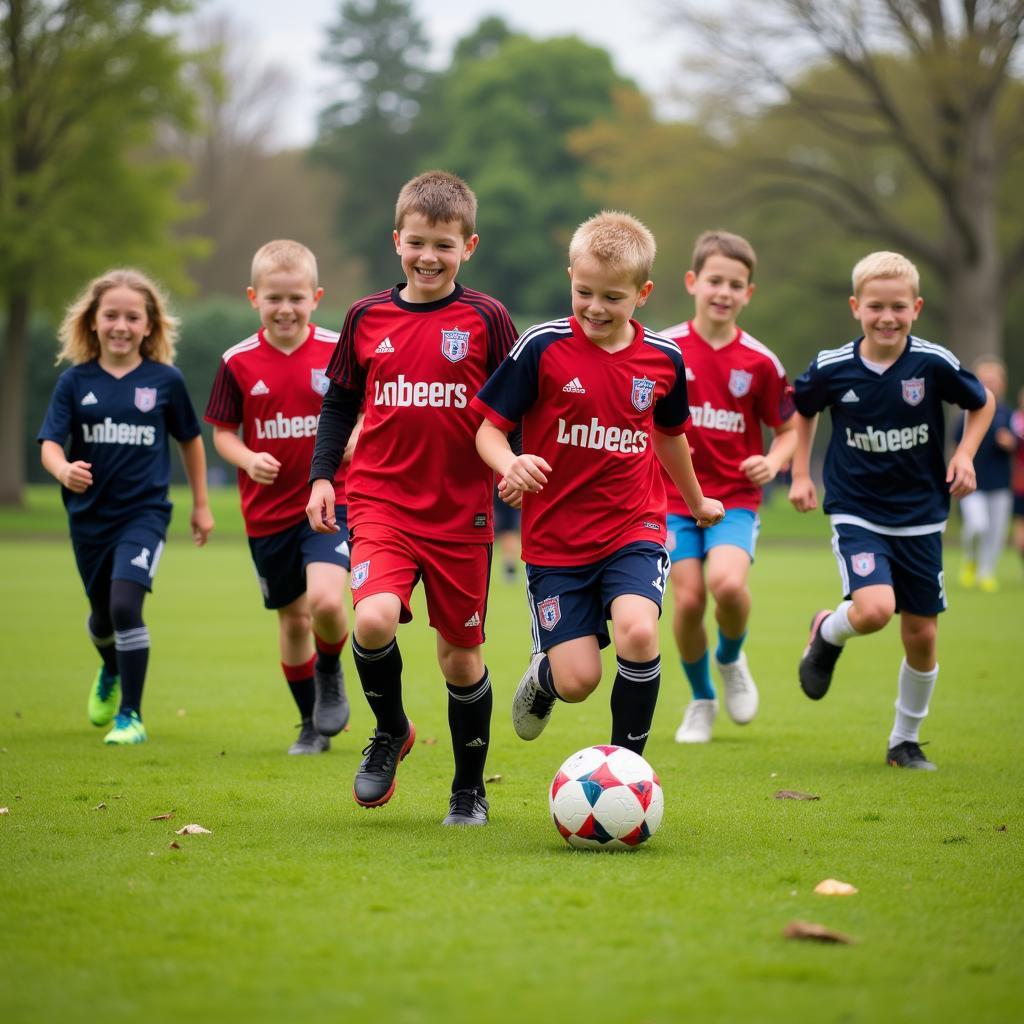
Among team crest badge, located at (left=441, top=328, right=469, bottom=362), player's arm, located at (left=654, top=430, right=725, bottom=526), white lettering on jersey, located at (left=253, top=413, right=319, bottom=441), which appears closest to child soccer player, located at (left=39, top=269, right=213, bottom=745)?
white lettering on jersey, located at (left=253, top=413, right=319, bottom=441)

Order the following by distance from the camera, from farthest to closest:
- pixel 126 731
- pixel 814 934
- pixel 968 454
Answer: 1. pixel 126 731
2. pixel 968 454
3. pixel 814 934

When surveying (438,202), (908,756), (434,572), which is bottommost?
(908,756)

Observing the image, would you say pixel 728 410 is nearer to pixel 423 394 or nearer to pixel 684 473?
pixel 684 473

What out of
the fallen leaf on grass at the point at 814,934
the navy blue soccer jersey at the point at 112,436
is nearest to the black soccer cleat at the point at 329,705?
the navy blue soccer jersey at the point at 112,436

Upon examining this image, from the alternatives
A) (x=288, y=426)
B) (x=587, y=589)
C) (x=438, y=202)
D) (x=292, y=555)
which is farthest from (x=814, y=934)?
(x=288, y=426)

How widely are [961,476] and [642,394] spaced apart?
1851 millimetres

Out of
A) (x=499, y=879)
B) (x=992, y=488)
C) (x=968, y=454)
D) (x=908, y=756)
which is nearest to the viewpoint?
(x=499, y=879)

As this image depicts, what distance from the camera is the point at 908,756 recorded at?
7207 millimetres

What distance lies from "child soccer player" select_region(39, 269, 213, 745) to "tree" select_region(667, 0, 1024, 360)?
25.0 m

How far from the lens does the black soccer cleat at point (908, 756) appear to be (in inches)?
281

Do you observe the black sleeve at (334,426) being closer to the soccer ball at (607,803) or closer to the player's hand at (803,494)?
the soccer ball at (607,803)

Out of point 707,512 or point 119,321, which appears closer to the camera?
point 707,512

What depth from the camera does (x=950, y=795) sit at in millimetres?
6336

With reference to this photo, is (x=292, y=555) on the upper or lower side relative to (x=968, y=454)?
lower
